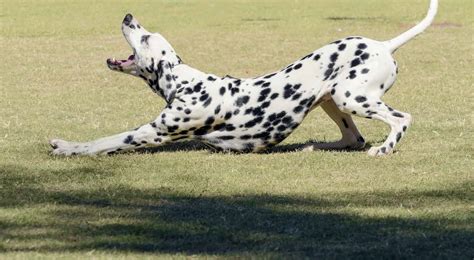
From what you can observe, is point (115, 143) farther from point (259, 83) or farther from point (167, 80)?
point (259, 83)

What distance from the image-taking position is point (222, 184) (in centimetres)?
796

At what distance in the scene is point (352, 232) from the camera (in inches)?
253

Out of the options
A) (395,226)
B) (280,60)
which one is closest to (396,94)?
(280,60)

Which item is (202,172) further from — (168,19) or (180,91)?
(168,19)

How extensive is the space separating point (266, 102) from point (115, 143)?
128 centimetres

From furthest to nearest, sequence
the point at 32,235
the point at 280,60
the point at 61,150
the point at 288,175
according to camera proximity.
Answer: the point at 280,60 → the point at 61,150 → the point at 288,175 → the point at 32,235

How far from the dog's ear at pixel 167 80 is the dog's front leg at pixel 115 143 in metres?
0.30

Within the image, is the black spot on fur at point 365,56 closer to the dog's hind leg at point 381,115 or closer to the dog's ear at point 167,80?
the dog's hind leg at point 381,115

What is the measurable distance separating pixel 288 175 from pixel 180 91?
140 cm

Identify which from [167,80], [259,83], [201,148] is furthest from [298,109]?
[167,80]

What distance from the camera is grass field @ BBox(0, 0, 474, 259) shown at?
20.3 ft

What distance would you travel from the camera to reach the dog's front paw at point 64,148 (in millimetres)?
9016

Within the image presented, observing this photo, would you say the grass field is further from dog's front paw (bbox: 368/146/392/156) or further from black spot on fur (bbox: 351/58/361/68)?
black spot on fur (bbox: 351/58/361/68)

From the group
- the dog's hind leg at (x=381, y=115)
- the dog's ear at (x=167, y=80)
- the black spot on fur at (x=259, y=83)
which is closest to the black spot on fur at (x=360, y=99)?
the dog's hind leg at (x=381, y=115)
